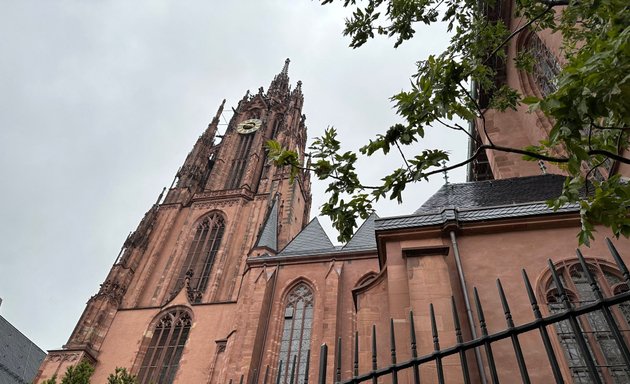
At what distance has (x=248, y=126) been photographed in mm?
40719

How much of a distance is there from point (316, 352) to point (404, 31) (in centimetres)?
1205

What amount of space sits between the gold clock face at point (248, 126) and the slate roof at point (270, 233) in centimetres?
1535

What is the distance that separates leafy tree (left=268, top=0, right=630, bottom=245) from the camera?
2.83 metres

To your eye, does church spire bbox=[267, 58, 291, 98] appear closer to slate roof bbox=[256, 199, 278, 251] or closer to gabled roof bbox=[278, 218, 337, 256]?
slate roof bbox=[256, 199, 278, 251]

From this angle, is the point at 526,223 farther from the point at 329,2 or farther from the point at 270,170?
the point at 270,170

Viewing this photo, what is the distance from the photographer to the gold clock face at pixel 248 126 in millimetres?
39928

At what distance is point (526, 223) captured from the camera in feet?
26.5

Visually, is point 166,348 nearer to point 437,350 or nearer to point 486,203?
point 486,203

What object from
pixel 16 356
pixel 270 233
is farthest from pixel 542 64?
pixel 16 356

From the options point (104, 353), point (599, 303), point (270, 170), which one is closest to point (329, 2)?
point (599, 303)

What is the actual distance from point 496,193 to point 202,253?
2028 centimetres

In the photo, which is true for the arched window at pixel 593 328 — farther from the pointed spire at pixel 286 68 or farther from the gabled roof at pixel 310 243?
the pointed spire at pixel 286 68

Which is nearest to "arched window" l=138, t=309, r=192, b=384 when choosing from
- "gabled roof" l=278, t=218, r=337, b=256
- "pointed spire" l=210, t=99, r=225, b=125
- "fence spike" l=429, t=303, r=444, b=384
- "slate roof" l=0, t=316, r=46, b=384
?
"gabled roof" l=278, t=218, r=337, b=256

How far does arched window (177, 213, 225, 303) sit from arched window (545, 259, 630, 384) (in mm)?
19969
